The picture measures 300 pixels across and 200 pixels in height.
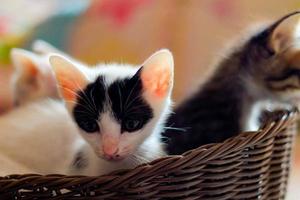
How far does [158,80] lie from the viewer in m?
0.78

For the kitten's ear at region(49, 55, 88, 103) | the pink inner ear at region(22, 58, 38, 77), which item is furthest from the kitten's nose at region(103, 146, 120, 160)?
the pink inner ear at region(22, 58, 38, 77)

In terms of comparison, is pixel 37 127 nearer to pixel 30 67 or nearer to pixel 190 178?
pixel 30 67

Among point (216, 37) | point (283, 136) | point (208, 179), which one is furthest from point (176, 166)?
point (216, 37)

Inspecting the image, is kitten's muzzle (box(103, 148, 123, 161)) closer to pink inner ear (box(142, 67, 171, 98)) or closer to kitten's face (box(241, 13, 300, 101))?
pink inner ear (box(142, 67, 171, 98))

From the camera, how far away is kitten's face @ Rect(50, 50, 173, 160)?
0.75m

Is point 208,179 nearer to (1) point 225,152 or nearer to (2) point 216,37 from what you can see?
(1) point 225,152

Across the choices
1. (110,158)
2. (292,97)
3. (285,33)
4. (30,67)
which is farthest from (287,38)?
(30,67)

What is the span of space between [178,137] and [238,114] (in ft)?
0.45

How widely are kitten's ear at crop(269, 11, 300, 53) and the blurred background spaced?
54 cm

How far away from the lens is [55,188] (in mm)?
681

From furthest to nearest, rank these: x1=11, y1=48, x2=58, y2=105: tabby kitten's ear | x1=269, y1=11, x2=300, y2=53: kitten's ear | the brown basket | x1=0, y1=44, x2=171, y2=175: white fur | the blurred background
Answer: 1. the blurred background
2. x1=11, y1=48, x2=58, y2=105: tabby kitten's ear
3. x1=269, y1=11, x2=300, y2=53: kitten's ear
4. x1=0, y1=44, x2=171, y2=175: white fur
5. the brown basket

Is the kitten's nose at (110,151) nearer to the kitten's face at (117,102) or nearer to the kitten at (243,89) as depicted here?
the kitten's face at (117,102)

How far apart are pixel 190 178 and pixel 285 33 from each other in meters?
0.40

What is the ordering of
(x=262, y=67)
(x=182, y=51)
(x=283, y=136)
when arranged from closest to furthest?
1. (x=283, y=136)
2. (x=262, y=67)
3. (x=182, y=51)
